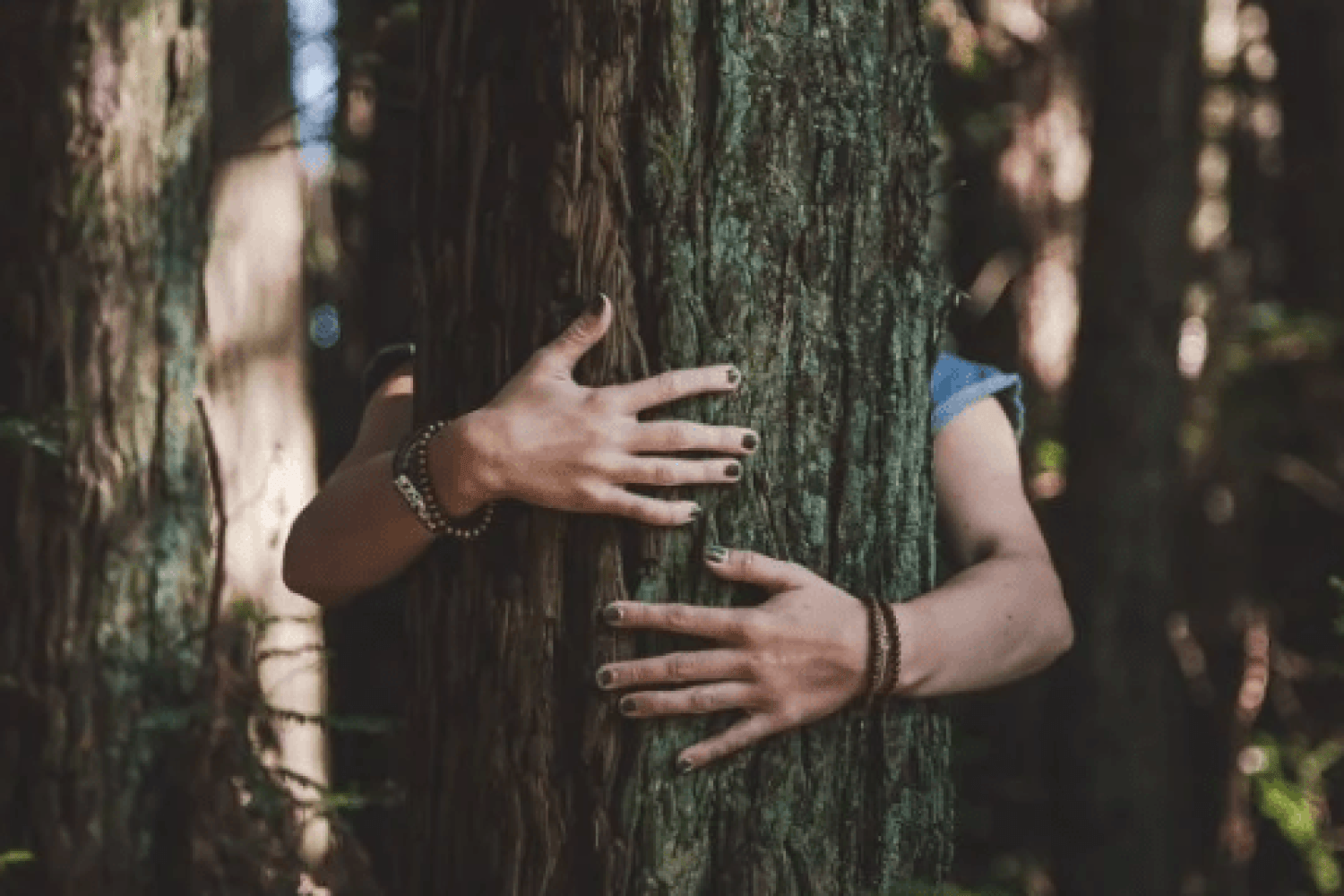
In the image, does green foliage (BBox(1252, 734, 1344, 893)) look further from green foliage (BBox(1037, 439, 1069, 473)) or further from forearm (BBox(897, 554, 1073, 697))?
green foliage (BBox(1037, 439, 1069, 473))

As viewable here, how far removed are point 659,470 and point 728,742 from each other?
0.38 metres

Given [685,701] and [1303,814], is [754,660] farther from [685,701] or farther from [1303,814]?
[1303,814]

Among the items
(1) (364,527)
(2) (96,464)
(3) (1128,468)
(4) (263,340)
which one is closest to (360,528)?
(1) (364,527)

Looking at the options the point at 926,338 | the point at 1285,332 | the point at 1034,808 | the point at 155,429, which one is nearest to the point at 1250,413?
the point at 1285,332

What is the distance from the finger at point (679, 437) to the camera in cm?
232

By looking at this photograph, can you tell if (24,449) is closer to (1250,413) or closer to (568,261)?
(568,261)

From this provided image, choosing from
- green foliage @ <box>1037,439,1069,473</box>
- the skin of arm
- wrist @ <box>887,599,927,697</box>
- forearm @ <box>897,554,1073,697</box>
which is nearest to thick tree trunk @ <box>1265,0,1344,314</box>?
green foliage @ <box>1037,439,1069,473</box>

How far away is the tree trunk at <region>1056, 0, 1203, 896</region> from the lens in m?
6.66

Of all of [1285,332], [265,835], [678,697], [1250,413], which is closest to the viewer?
[678,697]

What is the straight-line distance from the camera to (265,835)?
15.4ft

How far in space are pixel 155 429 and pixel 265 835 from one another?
1.26 meters

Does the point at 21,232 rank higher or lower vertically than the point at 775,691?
higher

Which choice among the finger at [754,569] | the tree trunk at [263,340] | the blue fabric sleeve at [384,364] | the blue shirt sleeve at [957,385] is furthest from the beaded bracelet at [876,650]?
the tree trunk at [263,340]

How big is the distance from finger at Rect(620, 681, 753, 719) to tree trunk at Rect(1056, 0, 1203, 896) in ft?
15.3
